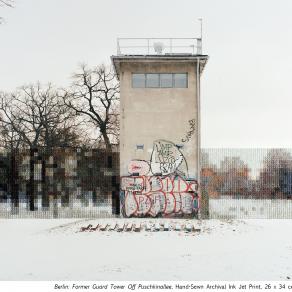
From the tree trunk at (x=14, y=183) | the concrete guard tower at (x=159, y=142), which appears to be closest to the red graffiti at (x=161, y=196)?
the concrete guard tower at (x=159, y=142)

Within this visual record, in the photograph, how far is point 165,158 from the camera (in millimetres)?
25406

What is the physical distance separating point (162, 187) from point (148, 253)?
808cm

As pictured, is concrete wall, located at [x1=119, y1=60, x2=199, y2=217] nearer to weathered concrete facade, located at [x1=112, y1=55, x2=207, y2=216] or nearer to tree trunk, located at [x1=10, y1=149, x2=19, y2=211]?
weathered concrete facade, located at [x1=112, y1=55, x2=207, y2=216]

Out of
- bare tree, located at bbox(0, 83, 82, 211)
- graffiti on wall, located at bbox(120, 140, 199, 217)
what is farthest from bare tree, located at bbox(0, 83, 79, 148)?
graffiti on wall, located at bbox(120, 140, 199, 217)

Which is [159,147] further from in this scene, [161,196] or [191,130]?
[161,196]

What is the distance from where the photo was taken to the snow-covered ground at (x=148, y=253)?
1417 cm

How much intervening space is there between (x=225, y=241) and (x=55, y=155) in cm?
1312

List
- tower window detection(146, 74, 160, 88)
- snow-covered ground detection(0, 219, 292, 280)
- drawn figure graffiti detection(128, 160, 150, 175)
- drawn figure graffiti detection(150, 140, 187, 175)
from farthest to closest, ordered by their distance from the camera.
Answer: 1. tower window detection(146, 74, 160, 88)
2. drawn figure graffiti detection(128, 160, 150, 175)
3. drawn figure graffiti detection(150, 140, 187, 175)
4. snow-covered ground detection(0, 219, 292, 280)

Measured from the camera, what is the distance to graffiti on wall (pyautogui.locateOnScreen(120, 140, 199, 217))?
25.4 m

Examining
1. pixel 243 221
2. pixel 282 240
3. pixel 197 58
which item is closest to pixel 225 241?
pixel 282 240

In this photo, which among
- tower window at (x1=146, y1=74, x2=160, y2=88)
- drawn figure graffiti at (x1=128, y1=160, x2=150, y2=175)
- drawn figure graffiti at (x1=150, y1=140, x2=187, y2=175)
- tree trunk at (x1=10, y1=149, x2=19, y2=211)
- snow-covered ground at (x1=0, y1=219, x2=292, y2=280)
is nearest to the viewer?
snow-covered ground at (x1=0, y1=219, x2=292, y2=280)

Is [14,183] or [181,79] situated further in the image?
[14,183]

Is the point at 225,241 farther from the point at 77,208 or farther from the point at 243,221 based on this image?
the point at 77,208

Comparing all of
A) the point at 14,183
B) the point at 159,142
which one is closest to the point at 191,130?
the point at 159,142
